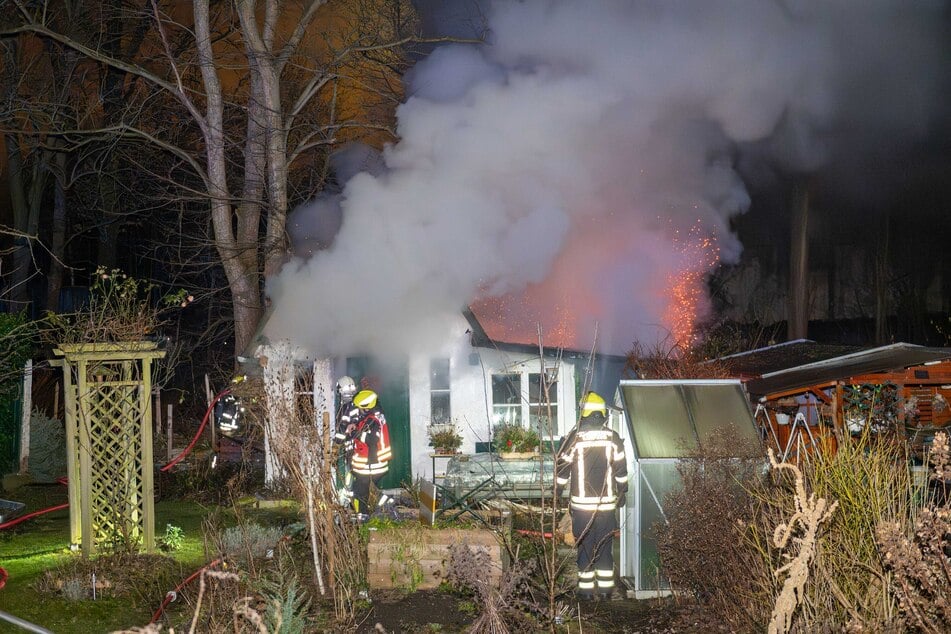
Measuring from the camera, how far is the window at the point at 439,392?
540 inches

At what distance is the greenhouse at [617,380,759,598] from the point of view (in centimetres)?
820

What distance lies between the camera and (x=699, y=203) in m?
18.4

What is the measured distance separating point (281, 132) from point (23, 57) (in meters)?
9.84

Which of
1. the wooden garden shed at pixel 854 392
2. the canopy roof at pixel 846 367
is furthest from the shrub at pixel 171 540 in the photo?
the canopy roof at pixel 846 367

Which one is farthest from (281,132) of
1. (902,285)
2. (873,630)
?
(902,285)

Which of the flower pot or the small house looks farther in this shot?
the small house

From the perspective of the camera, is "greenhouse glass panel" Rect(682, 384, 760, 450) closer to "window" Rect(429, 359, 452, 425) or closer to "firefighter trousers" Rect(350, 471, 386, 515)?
"firefighter trousers" Rect(350, 471, 386, 515)

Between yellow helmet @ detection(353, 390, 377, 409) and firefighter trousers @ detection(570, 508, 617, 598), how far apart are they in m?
3.30

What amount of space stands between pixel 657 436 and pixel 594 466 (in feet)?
2.38

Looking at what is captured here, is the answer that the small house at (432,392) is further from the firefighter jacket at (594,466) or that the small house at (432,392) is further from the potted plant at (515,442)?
the firefighter jacket at (594,466)

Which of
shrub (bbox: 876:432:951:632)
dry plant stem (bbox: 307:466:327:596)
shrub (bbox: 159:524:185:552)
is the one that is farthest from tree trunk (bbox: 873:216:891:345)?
shrub (bbox: 876:432:951:632)

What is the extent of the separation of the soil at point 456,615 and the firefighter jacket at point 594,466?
941 mm

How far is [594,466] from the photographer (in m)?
8.41

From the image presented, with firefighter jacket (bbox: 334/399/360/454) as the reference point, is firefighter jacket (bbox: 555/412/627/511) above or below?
below
